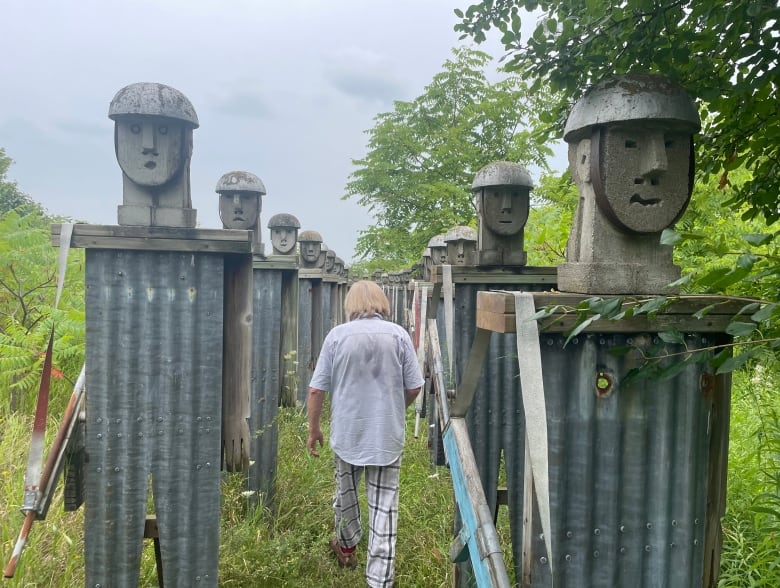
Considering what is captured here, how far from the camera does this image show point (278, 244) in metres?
8.25

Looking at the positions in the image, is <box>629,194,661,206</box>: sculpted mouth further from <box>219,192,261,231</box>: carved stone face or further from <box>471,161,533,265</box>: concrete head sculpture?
<box>219,192,261,231</box>: carved stone face

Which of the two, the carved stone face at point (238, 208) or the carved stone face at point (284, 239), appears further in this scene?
the carved stone face at point (284, 239)

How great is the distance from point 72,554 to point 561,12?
4.28m

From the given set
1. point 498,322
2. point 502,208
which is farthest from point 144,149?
point 502,208

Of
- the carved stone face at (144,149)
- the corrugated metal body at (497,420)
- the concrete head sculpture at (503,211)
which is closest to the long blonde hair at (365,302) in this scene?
the corrugated metal body at (497,420)

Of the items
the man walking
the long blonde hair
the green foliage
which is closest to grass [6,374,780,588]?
the man walking

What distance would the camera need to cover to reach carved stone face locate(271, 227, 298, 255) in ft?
26.8

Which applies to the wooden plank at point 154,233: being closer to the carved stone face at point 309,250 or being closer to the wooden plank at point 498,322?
the wooden plank at point 498,322

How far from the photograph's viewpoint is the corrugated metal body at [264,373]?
5.10 m

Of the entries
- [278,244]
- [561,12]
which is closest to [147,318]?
[561,12]

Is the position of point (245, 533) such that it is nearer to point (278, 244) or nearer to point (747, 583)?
point (747, 583)

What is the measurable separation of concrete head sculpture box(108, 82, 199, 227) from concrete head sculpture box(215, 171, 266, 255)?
8.45 ft

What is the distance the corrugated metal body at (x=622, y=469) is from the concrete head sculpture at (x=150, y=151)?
197 cm

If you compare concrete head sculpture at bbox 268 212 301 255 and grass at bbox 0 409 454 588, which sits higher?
concrete head sculpture at bbox 268 212 301 255
